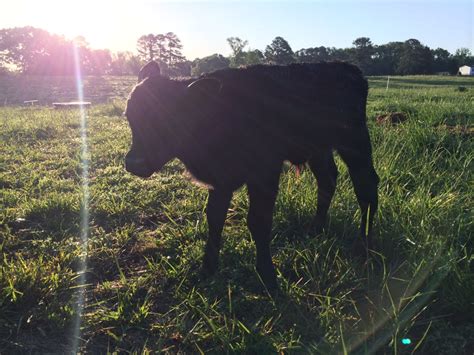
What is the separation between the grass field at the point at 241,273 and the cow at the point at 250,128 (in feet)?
0.86

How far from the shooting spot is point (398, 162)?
453 centimetres

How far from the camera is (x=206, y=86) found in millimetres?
2555

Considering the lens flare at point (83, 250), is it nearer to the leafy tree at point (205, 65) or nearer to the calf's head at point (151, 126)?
the calf's head at point (151, 126)

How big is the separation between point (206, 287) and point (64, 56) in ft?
142

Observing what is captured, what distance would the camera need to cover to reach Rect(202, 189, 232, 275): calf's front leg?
9.61 ft

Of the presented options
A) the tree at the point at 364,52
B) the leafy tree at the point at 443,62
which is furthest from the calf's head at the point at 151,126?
the leafy tree at the point at 443,62

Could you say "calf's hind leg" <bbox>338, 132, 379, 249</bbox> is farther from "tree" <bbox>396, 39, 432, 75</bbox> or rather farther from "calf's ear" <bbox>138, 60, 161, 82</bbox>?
"tree" <bbox>396, 39, 432, 75</bbox>

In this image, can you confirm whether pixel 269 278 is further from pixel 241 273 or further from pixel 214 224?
pixel 214 224

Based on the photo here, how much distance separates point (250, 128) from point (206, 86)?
42 cm

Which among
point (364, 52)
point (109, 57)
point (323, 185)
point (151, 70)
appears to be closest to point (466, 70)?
point (364, 52)

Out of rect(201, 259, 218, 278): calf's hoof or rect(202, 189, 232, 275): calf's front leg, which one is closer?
rect(202, 189, 232, 275): calf's front leg

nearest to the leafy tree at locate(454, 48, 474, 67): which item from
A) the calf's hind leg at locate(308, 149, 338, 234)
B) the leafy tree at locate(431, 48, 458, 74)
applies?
the leafy tree at locate(431, 48, 458, 74)

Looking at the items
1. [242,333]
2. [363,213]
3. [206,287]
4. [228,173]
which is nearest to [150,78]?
[228,173]

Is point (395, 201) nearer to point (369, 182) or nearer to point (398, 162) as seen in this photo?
point (369, 182)
